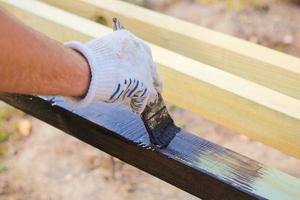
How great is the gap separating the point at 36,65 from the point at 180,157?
635mm

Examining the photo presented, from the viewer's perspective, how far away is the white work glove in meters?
1.49

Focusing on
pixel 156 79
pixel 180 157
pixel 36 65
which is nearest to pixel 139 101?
pixel 156 79

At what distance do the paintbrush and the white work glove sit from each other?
4cm

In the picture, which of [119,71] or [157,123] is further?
[157,123]

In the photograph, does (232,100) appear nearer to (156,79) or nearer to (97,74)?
(156,79)

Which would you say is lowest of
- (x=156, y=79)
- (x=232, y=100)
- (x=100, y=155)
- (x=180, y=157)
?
(x=100, y=155)

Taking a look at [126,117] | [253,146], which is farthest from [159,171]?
[253,146]

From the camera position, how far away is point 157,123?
1747 millimetres

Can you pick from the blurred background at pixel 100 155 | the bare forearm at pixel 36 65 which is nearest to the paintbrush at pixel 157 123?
the bare forearm at pixel 36 65

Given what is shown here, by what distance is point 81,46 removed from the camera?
1534 millimetres

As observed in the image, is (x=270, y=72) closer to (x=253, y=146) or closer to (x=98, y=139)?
(x=98, y=139)

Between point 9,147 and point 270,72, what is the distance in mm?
2152

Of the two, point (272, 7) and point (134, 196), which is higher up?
point (272, 7)

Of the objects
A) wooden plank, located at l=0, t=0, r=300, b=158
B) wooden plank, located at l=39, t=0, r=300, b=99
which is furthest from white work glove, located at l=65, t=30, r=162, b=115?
wooden plank, located at l=39, t=0, r=300, b=99
